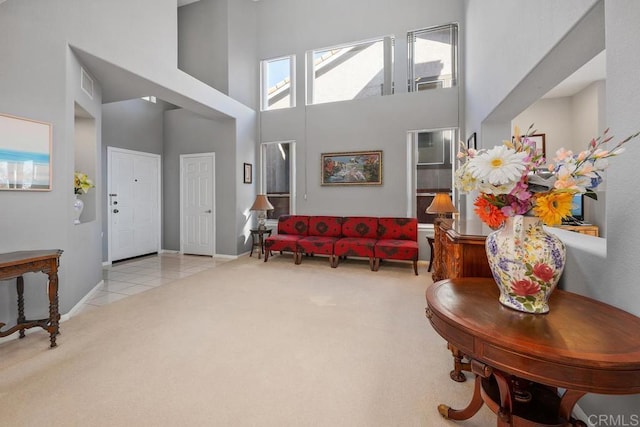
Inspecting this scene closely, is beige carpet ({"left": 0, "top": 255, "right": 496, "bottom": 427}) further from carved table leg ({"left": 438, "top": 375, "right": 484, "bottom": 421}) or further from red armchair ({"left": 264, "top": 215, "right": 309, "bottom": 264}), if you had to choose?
red armchair ({"left": 264, "top": 215, "right": 309, "bottom": 264})

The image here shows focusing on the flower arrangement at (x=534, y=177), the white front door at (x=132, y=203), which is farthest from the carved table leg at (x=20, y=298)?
the flower arrangement at (x=534, y=177)

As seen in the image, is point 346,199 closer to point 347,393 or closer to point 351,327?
point 351,327

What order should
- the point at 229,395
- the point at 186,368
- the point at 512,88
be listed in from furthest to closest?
the point at 512,88, the point at 186,368, the point at 229,395

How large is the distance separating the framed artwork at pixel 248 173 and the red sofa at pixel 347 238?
1.09 meters

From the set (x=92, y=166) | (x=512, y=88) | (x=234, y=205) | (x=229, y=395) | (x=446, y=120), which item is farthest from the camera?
(x=234, y=205)

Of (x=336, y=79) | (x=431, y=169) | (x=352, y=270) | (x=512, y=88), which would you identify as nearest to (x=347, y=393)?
(x=512, y=88)

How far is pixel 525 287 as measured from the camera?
1089mm

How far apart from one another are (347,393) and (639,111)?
1.92 meters

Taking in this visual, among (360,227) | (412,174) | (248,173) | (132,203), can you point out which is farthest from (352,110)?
(132,203)

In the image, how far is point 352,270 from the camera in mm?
4820

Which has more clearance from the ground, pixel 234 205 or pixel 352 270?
pixel 234 205

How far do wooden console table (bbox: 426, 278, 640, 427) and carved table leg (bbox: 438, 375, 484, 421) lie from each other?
1cm

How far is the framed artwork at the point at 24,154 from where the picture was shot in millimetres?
2422

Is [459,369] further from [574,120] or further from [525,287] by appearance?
[574,120]
